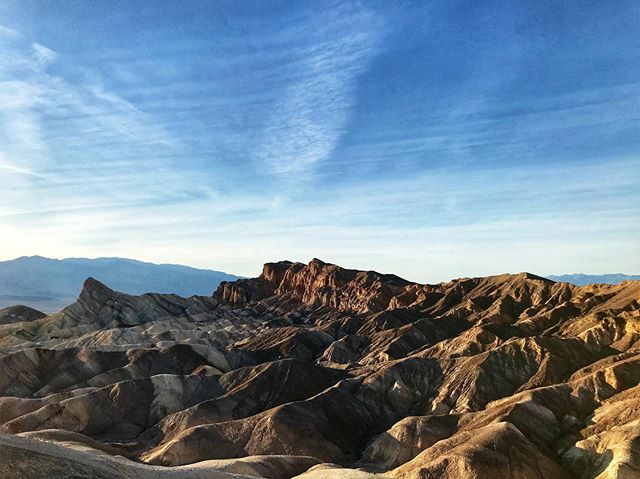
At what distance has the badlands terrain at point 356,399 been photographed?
4441 centimetres

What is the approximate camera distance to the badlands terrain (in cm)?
4441

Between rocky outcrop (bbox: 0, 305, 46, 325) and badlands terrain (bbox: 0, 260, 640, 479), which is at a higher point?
rocky outcrop (bbox: 0, 305, 46, 325)

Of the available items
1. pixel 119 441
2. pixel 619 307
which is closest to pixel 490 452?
pixel 119 441

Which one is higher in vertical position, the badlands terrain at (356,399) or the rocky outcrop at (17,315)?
the rocky outcrop at (17,315)

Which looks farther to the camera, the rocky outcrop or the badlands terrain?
the rocky outcrop

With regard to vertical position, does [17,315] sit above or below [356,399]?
above

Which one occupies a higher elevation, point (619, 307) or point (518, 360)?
point (619, 307)

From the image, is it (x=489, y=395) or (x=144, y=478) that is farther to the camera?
(x=489, y=395)

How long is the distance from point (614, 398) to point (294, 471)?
35388 mm

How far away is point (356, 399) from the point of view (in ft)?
240

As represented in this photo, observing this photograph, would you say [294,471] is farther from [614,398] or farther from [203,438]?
[614,398]

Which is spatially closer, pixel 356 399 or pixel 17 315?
pixel 356 399

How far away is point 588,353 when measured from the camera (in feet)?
246

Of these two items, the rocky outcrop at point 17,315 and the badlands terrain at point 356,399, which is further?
the rocky outcrop at point 17,315
